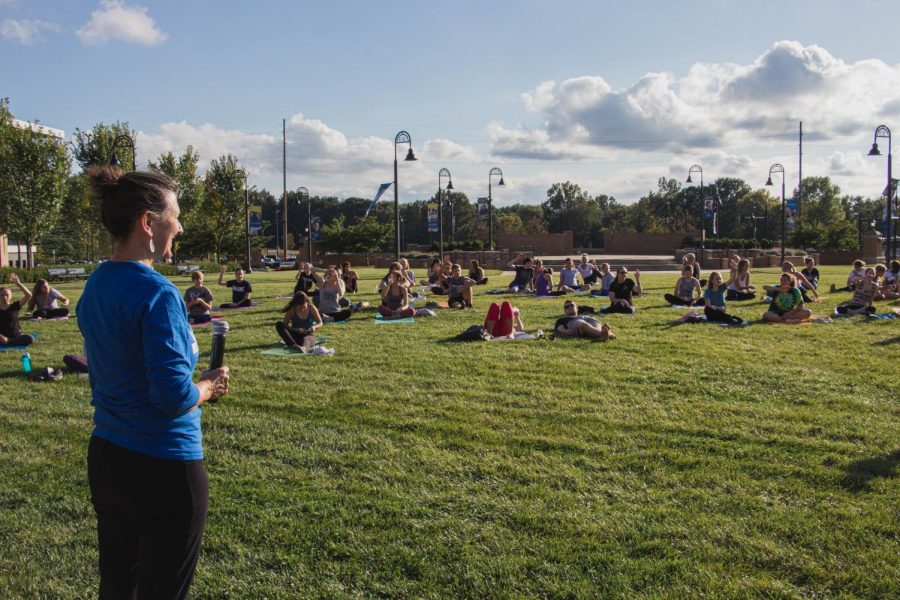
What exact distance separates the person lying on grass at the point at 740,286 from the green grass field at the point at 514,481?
9.08 meters

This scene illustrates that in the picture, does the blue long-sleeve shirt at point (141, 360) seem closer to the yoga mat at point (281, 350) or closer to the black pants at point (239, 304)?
the yoga mat at point (281, 350)

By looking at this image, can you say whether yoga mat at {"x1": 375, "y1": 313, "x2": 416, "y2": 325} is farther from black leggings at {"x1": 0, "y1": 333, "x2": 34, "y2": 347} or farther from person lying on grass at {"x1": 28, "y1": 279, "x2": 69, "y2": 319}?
person lying on grass at {"x1": 28, "y1": 279, "x2": 69, "y2": 319}

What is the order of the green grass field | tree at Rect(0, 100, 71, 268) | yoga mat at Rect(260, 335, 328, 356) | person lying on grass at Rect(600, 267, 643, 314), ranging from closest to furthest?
the green grass field → yoga mat at Rect(260, 335, 328, 356) → person lying on grass at Rect(600, 267, 643, 314) → tree at Rect(0, 100, 71, 268)

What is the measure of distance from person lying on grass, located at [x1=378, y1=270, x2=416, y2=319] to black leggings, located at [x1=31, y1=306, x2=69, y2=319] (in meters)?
7.44

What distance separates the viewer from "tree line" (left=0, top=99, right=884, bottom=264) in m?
38.1

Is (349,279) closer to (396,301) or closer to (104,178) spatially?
(396,301)

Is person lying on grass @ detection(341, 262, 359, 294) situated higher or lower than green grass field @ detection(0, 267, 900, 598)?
higher

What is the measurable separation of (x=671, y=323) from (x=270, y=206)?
118 m

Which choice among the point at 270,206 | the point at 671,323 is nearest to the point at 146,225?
the point at 671,323

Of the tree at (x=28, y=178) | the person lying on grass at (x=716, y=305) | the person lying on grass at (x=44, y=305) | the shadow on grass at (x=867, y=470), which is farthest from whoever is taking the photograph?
the tree at (x=28, y=178)

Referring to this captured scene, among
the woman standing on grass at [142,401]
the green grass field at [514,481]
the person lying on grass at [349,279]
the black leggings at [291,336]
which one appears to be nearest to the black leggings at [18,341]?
the green grass field at [514,481]

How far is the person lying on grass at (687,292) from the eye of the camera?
58.9 feet

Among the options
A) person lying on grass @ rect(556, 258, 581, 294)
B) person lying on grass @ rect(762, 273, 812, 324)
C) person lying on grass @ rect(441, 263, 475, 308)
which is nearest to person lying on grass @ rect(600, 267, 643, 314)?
person lying on grass @ rect(762, 273, 812, 324)

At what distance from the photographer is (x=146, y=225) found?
2.45m
